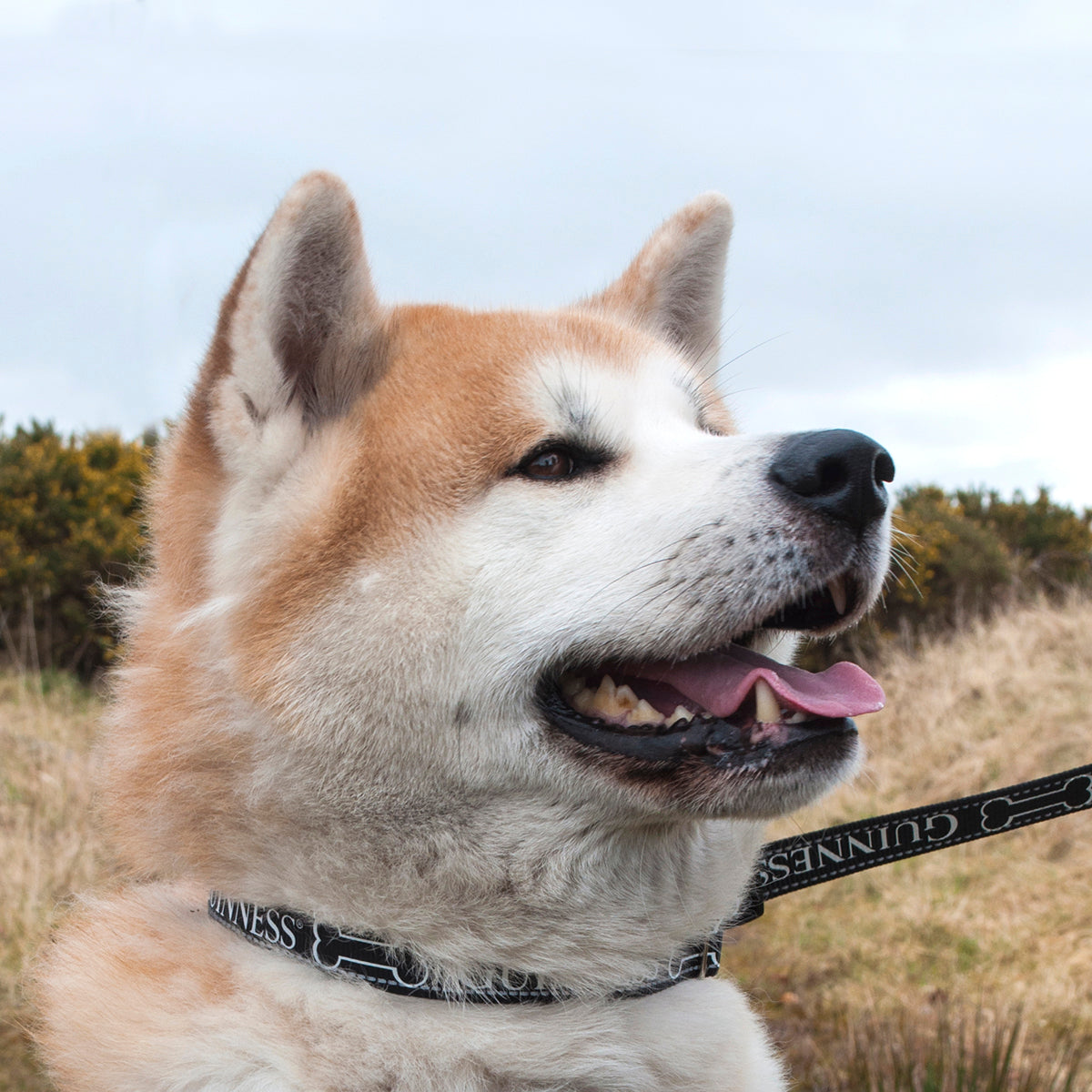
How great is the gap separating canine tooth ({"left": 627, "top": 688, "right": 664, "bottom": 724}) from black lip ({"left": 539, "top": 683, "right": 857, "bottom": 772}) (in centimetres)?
2

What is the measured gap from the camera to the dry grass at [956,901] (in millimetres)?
5250

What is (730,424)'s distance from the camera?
317 cm

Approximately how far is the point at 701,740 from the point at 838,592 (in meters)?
0.46

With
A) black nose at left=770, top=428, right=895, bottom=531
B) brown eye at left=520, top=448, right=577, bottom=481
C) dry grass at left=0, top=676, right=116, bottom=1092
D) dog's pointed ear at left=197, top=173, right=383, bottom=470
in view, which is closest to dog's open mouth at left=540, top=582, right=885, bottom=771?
black nose at left=770, top=428, right=895, bottom=531

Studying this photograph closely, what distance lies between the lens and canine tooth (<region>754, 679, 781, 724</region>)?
2.15 meters

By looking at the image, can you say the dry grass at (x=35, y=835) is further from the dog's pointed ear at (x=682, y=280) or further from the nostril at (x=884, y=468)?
the nostril at (x=884, y=468)

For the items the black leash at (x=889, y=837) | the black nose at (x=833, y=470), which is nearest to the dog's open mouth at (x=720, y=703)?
the black nose at (x=833, y=470)

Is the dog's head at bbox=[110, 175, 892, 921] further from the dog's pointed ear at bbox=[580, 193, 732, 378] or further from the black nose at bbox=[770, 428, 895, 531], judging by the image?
the dog's pointed ear at bbox=[580, 193, 732, 378]

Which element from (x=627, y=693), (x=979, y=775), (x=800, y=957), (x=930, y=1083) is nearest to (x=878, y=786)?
A: (x=979, y=775)

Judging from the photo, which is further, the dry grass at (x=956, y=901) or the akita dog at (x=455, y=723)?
the dry grass at (x=956, y=901)

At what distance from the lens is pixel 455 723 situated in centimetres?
215

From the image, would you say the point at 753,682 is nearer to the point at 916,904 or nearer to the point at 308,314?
the point at 308,314

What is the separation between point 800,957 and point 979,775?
244 cm

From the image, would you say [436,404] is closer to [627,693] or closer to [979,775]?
[627,693]
